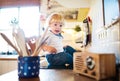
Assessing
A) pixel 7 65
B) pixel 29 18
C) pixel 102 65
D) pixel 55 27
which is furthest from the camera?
pixel 29 18

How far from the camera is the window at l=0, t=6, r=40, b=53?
158 inches

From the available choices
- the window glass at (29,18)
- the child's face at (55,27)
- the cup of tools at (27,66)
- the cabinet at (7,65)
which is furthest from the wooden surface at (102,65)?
the window glass at (29,18)

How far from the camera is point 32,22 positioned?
402 centimetres

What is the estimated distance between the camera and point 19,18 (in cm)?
413

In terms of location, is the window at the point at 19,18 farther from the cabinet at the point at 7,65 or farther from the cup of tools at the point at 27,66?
the cup of tools at the point at 27,66

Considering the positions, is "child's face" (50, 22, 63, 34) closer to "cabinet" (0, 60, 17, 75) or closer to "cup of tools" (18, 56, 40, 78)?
"cup of tools" (18, 56, 40, 78)

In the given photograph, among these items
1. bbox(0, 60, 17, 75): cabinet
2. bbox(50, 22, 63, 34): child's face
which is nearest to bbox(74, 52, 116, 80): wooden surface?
bbox(50, 22, 63, 34): child's face

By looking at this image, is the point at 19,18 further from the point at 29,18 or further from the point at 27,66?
the point at 27,66

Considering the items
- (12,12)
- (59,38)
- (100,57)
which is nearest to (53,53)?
(59,38)

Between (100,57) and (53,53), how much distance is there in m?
0.59

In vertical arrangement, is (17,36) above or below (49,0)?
below

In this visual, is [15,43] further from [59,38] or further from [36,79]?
[59,38]

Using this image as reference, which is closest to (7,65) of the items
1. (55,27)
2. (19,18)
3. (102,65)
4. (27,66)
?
(19,18)

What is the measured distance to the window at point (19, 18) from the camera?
4016mm
